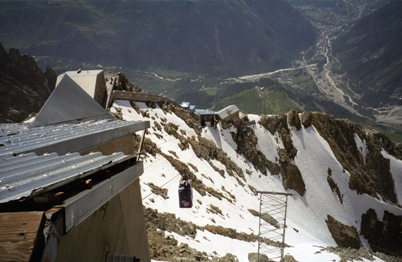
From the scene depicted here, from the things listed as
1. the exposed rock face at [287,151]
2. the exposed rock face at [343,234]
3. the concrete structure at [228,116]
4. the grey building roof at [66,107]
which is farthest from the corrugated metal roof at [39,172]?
the exposed rock face at [287,151]

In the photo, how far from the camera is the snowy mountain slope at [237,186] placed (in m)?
22.9

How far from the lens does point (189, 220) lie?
23078 mm

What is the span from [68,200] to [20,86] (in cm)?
7393

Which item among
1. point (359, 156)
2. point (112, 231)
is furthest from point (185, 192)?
point (359, 156)

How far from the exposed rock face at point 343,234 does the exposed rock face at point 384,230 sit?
4.22m

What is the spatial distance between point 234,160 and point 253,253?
32.5 metres

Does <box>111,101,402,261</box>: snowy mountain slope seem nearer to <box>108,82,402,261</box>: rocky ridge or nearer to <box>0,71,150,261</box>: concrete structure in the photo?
<box>108,82,402,261</box>: rocky ridge

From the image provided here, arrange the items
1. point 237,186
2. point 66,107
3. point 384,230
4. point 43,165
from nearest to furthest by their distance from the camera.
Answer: point 43,165, point 66,107, point 237,186, point 384,230

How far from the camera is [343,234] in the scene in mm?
56125

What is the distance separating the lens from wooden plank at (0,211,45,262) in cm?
228

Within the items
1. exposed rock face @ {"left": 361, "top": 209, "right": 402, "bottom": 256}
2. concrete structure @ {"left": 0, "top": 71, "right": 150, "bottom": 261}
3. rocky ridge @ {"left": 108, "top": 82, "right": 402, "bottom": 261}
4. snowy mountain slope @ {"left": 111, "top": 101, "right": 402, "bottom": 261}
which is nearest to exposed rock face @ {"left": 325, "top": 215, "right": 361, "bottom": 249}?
rocky ridge @ {"left": 108, "top": 82, "right": 402, "bottom": 261}

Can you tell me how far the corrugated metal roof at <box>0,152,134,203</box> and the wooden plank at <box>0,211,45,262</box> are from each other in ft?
0.98

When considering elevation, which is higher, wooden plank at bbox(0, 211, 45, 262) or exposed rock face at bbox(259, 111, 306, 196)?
exposed rock face at bbox(259, 111, 306, 196)

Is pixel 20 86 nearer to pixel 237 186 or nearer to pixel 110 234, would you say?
pixel 237 186
